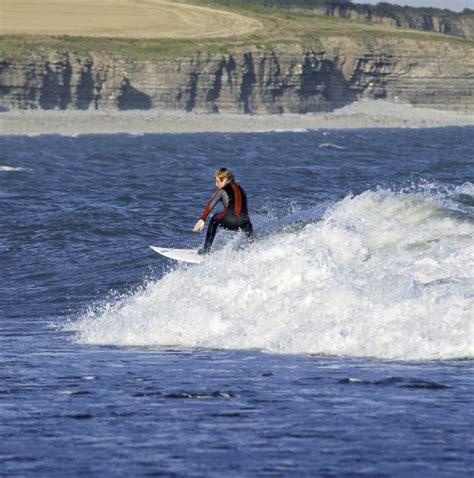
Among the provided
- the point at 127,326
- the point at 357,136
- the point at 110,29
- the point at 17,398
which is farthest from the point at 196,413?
the point at 110,29

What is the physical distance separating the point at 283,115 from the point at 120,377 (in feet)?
321

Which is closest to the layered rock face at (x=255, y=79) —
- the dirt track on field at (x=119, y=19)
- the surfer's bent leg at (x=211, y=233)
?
the dirt track on field at (x=119, y=19)

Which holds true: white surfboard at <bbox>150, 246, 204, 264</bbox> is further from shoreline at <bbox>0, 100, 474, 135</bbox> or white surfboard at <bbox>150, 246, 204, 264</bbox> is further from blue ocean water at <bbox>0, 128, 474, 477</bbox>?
shoreline at <bbox>0, 100, 474, 135</bbox>

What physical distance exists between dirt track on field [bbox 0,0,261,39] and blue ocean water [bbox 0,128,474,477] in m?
87.7

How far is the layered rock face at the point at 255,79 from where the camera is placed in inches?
3885

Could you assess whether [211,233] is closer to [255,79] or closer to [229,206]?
[229,206]

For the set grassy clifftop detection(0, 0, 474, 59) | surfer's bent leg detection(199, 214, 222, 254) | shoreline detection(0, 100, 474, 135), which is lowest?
shoreline detection(0, 100, 474, 135)

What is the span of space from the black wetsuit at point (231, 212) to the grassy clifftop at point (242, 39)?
82.8m

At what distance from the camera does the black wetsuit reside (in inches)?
672

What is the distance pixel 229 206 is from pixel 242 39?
97.0 m

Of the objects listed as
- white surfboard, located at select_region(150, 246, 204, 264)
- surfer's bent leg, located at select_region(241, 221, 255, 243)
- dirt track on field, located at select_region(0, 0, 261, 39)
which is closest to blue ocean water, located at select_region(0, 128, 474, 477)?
white surfboard, located at select_region(150, 246, 204, 264)

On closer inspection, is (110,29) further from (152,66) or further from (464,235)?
(464,235)

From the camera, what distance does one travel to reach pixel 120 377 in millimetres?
11008

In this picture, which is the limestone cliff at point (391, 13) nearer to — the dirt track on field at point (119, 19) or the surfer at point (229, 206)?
the dirt track on field at point (119, 19)
